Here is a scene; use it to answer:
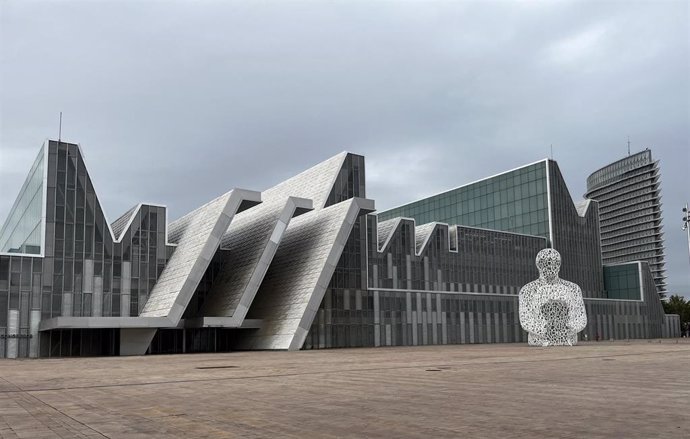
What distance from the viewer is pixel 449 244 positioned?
253ft

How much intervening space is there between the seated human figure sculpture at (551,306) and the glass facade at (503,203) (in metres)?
38.4

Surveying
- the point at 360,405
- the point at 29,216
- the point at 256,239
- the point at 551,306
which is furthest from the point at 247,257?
the point at 360,405

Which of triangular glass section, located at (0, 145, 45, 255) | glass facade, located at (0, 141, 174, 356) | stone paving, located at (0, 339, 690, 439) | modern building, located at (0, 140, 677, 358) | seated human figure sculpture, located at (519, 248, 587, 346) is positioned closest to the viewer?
stone paving, located at (0, 339, 690, 439)

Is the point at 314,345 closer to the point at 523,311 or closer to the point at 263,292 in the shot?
the point at 263,292

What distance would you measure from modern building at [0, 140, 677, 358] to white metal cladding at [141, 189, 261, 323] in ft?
0.45

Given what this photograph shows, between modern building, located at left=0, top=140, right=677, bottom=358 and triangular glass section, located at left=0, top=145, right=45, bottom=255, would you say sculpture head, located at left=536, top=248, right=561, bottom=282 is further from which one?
triangular glass section, located at left=0, top=145, right=45, bottom=255

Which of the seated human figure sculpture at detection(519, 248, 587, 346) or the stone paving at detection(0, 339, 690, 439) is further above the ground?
the seated human figure sculpture at detection(519, 248, 587, 346)

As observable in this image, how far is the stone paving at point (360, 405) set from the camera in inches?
433

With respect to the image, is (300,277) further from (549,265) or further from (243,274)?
(549,265)

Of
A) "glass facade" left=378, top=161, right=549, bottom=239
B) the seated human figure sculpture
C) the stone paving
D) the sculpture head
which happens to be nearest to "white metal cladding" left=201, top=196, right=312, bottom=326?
the sculpture head

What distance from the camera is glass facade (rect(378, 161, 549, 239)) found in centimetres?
9012

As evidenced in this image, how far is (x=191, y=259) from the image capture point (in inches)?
2051

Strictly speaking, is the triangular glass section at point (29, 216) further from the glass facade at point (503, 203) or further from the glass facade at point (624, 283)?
the glass facade at point (624, 283)

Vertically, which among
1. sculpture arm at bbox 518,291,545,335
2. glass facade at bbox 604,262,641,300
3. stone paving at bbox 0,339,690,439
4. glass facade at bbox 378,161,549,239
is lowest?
stone paving at bbox 0,339,690,439
